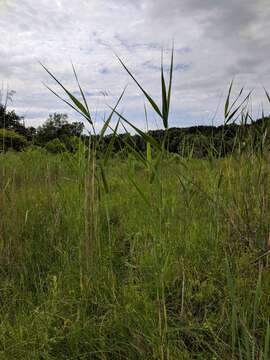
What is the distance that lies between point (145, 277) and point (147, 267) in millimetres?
57

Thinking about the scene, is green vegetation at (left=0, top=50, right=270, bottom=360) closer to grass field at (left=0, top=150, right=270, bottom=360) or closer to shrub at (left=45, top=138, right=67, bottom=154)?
grass field at (left=0, top=150, right=270, bottom=360)

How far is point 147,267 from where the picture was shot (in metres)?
1.49

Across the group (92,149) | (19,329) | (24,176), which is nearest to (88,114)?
(92,149)

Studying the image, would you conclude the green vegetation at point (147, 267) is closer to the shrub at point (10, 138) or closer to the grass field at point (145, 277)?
the grass field at point (145, 277)

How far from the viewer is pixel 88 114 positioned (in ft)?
4.35

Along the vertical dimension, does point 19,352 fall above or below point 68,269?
below

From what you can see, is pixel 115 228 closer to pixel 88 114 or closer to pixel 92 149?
pixel 92 149

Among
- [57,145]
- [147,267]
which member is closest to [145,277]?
[147,267]

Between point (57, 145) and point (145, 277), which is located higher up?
point (57, 145)

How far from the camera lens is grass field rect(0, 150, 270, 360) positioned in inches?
42.8

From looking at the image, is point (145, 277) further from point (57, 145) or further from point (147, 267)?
point (57, 145)

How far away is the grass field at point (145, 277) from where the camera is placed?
1086 millimetres

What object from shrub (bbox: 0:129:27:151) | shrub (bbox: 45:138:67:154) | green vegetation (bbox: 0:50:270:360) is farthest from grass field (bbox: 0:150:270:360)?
shrub (bbox: 0:129:27:151)

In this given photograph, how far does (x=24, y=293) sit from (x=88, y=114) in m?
0.82
